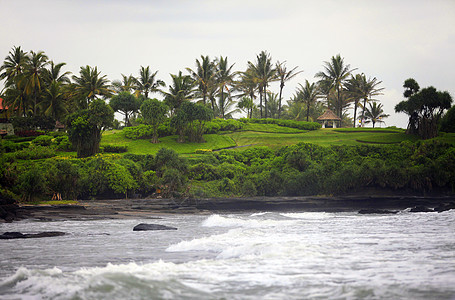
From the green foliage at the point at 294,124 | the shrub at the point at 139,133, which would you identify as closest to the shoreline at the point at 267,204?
the shrub at the point at 139,133

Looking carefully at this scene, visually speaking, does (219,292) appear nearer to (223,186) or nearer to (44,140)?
(223,186)

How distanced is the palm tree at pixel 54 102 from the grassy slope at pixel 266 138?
811 centimetres

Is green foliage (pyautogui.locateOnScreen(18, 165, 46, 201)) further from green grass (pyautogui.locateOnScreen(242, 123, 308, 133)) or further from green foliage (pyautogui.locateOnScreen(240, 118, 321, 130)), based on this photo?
green foliage (pyautogui.locateOnScreen(240, 118, 321, 130))

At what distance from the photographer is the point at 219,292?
701 cm

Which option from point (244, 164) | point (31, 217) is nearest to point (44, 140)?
point (244, 164)

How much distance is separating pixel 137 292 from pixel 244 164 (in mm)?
29463

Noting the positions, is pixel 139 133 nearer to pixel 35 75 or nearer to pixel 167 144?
pixel 167 144

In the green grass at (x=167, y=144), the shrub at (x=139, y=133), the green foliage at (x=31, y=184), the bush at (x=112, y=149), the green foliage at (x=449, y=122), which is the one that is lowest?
the green foliage at (x=31, y=184)

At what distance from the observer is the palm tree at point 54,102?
56.6 m

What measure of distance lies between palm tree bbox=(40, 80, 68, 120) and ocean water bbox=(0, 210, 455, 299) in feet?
147

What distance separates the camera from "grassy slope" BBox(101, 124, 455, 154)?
45.0 m

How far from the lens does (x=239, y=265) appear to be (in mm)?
9055

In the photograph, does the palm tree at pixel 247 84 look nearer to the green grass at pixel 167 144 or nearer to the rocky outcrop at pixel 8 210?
the green grass at pixel 167 144

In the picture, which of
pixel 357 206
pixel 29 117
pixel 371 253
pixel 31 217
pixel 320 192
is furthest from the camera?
pixel 29 117
